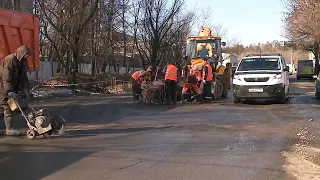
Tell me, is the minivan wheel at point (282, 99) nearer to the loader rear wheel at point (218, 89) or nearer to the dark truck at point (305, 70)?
the loader rear wheel at point (218, 89)

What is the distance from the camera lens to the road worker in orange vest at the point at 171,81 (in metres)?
17.7

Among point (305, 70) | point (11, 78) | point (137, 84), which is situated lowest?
point (305, 70)

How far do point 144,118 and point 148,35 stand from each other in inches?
1440

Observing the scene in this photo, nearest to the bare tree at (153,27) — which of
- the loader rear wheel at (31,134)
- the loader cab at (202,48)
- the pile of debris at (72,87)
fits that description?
the pile of debris at (72,87)

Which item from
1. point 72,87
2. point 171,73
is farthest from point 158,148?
point 72,87

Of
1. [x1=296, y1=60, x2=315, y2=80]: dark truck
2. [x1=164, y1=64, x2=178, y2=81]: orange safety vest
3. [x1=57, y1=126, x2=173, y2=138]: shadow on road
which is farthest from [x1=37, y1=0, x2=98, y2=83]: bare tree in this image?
[x1=296, y1=60, x2=315, y2=80]: dark truck

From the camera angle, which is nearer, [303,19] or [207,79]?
[207,79]

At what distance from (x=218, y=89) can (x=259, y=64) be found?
9.83 feet

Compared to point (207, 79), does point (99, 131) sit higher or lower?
lower

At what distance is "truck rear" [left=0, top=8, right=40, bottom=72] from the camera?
1311 cm

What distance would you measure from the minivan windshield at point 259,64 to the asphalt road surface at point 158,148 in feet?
13.6

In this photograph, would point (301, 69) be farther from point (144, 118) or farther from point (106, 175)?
point (106, 175)

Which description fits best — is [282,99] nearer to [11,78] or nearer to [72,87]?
[11,78]

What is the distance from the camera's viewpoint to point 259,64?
731 inches
